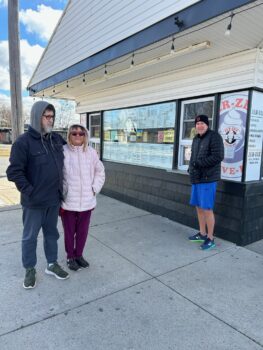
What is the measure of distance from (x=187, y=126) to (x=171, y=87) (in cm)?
76

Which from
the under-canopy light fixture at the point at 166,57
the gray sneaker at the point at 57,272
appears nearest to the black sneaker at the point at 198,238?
the gray sneaker at the point at 57,272

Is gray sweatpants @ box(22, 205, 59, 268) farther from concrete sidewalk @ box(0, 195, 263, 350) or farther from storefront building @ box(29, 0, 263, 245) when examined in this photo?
storefront building @ box(29, 0, 263, 245)

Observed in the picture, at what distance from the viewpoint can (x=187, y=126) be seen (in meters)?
5.10

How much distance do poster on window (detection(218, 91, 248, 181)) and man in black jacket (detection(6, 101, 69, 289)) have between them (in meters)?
2.50

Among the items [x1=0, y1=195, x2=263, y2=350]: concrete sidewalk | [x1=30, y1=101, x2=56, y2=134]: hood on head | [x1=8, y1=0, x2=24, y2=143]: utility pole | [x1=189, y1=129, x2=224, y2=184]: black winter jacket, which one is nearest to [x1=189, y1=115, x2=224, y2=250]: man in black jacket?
[x1=189, y1=129, x2=224, y2=184]: black winter jacket

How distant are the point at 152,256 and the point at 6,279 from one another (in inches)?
67.0

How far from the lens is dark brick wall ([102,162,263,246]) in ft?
13.3

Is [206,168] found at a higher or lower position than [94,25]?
lower

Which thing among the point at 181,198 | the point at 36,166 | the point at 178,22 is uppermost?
the point at 178,22

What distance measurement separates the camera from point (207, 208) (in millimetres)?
3826

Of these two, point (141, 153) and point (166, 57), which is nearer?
point (166, 57)

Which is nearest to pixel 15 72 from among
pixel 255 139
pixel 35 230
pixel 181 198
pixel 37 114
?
pixel 37 114

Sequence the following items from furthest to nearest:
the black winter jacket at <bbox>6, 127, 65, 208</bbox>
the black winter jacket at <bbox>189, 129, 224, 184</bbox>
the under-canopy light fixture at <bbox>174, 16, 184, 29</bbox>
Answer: the black winter jacket at <bbox>189, 129, 224, 184</bbox> → the under-canopy light fixture at <bbox>174, 16, 184, 29</bbox> → the black winter jacket at <bbox>6, 127, 65, 208</bbox>

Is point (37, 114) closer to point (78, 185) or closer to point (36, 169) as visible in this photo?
point (36, 169)
